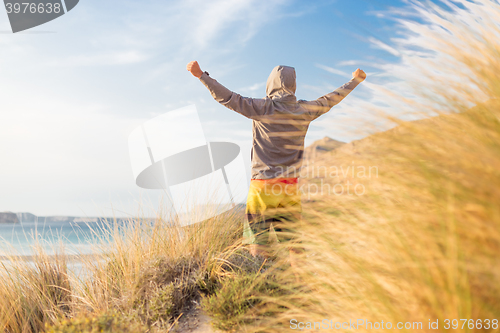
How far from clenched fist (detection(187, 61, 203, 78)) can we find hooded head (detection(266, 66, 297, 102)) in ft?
2.77

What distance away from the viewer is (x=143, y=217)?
4102 mm

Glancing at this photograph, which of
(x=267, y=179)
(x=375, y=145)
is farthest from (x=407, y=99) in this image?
(x=267, y=179)

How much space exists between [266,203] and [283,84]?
4.35 ft

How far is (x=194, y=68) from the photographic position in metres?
3.22

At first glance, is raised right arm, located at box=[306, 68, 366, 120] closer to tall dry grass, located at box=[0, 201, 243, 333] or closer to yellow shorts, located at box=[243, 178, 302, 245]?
yellow shorts, located at box=[243, 178, 302, 245]

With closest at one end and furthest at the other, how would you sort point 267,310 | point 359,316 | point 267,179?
1. point 359,316
2. point 267,310
3. point 267,179

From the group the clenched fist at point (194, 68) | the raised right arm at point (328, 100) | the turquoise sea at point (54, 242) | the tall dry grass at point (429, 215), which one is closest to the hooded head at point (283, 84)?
the raised right arm at point (328, 100)

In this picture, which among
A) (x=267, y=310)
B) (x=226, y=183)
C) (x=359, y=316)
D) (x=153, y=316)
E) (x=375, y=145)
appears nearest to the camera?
(x=359, y=316)

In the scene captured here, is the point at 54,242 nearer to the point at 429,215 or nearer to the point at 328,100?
the point at 328,100

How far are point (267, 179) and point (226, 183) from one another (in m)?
1.58

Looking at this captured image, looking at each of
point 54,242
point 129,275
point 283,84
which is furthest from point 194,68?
point 54,242

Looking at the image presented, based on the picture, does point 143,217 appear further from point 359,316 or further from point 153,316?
point 359,316

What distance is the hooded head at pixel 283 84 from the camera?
3467 millimetres

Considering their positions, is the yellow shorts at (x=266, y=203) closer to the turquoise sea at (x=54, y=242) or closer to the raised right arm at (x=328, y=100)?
the raised right arm at (x=328, y=100)
